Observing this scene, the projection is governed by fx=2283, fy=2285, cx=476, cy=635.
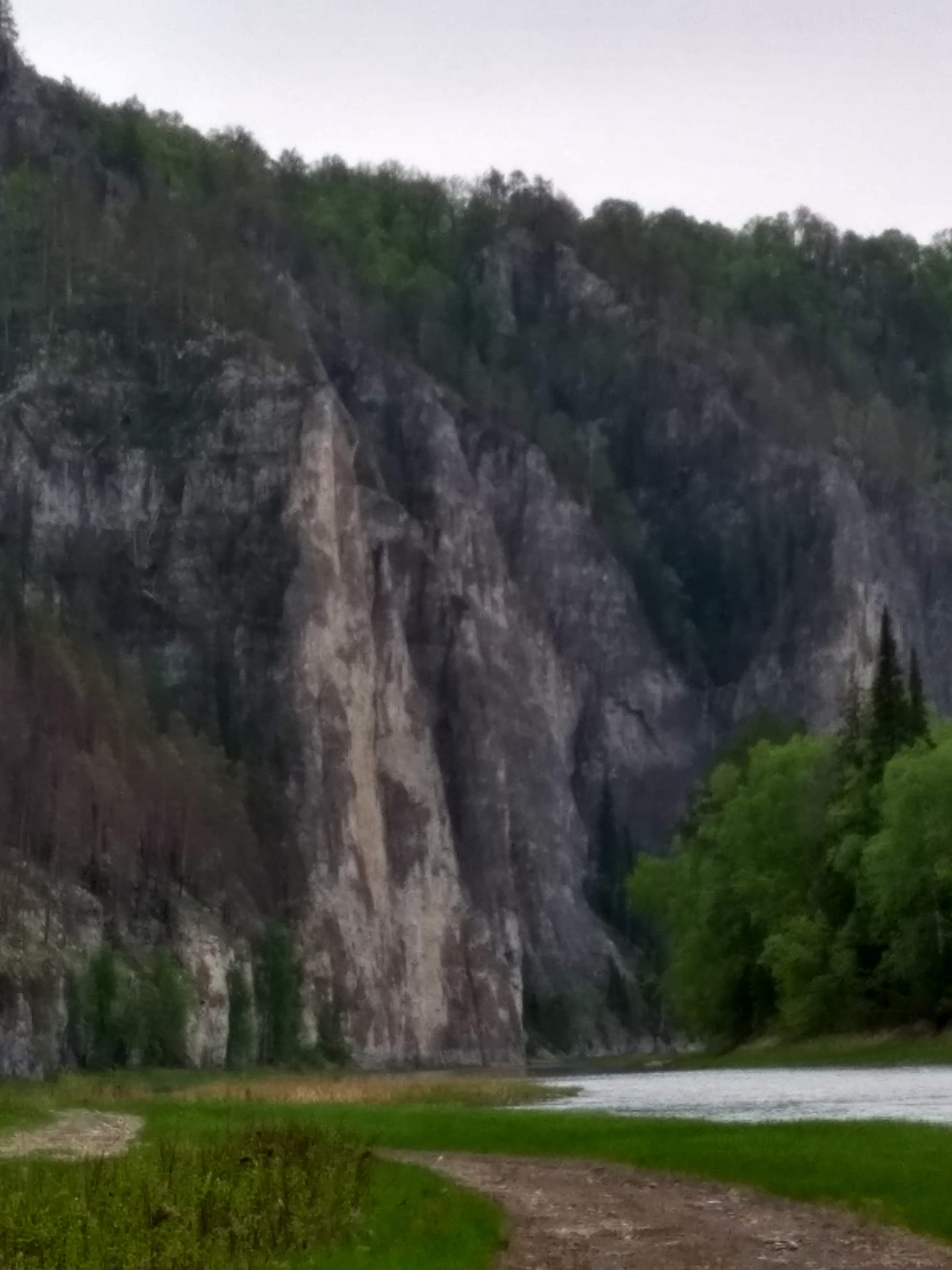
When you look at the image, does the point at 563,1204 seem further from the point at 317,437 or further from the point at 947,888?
the point at 317,437

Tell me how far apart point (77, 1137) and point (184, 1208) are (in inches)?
708

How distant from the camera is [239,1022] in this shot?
116m

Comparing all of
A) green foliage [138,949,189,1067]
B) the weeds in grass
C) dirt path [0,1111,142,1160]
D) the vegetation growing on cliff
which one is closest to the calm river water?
dirt path [0,1111,142,1160]

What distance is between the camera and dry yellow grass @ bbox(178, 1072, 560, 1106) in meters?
59.9

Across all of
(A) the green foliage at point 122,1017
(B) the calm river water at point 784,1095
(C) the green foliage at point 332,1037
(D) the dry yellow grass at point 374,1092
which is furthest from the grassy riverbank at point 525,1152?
Answer: (C) the green foliage at point 332,1037

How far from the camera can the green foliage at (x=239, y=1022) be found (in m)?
114

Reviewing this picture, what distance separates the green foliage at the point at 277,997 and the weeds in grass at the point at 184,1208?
89864 mm

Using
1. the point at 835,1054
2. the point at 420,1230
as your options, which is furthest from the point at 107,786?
the point at 420,1230

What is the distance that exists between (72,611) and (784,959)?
69.1 metres

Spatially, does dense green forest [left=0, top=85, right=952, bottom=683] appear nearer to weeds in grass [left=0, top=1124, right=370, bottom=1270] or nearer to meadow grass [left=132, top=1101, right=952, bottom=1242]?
meadow grass [left=132, top=1101, right=952, bottom=1242]

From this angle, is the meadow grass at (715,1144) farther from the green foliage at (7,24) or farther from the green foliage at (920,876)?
the green foliage at (7,24)

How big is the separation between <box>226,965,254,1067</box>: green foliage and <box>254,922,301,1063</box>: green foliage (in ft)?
4.57

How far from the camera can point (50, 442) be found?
14350 centimetres

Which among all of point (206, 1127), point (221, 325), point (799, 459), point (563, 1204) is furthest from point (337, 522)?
point (563, 1204)
